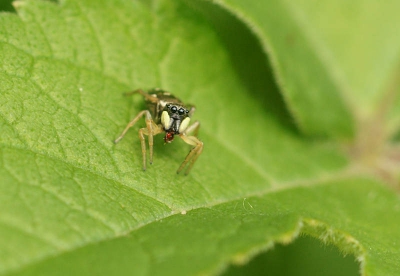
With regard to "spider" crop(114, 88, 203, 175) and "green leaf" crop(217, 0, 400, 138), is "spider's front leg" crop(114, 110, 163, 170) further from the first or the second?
"green leaf" crop(217, 0, 400, 138)

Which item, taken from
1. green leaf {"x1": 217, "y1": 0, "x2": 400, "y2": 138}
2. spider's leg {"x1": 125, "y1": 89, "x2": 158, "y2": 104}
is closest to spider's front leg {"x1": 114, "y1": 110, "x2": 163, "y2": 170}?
spider's leg {"x1": 125, "y1": 89, "x2": 158, "y2": 104}

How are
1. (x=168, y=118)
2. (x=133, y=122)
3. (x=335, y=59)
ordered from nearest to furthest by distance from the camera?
1. (x=133, y=122)
2. (x=168, y=118)
3. (x=335, y=59)

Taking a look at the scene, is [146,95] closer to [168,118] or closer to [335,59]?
[168,118]

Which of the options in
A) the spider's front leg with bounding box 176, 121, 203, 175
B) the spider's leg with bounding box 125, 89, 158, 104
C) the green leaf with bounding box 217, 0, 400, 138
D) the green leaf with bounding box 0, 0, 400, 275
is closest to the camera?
the green leaf with bounding box 0, 0, 400, 275

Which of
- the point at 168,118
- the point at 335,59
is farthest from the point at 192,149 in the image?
the point at 335,59

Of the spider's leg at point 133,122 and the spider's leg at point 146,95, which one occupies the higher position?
the spider's leg at point 146,95

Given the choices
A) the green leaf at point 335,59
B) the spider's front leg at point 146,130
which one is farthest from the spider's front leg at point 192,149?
the green leaf at point 335,59

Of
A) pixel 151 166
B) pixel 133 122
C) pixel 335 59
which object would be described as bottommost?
pixel 151 166

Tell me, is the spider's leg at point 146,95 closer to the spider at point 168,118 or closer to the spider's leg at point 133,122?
the spider at point 168,118

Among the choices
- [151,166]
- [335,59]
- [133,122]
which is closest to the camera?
[151,166]
